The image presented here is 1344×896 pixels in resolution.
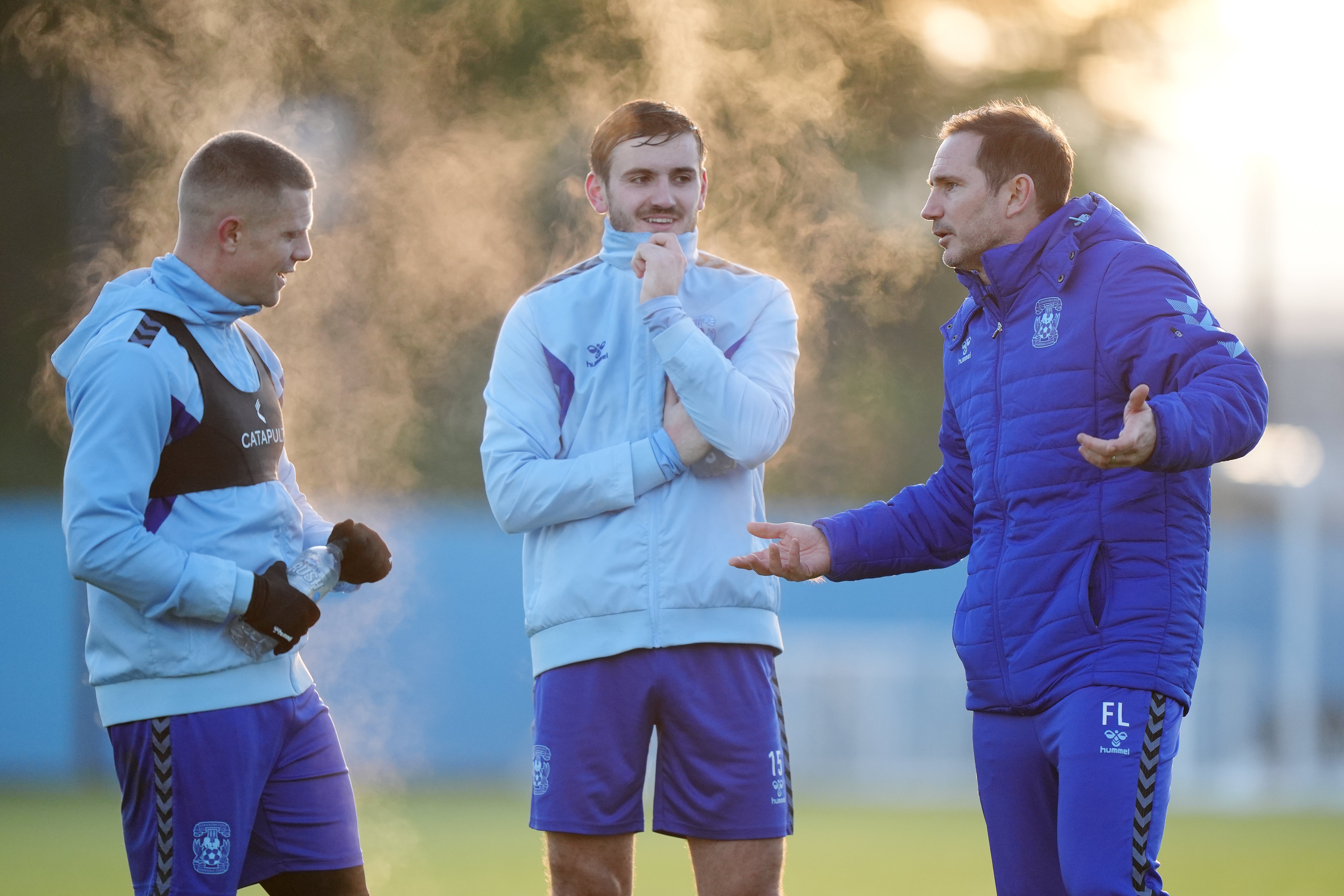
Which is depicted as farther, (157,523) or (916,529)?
(916,529)

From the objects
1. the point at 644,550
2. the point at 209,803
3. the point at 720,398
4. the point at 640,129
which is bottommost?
the point at 209,803

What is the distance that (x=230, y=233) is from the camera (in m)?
3.68

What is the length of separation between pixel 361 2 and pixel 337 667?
22.3 ft

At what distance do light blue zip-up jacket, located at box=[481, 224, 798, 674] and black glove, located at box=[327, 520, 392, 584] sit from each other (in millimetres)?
310

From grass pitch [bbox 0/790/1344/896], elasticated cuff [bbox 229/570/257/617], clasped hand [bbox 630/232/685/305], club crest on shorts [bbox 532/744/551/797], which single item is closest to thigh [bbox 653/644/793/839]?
club crest on shorts [bbox 532/744/551/797]

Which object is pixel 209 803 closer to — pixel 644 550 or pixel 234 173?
pixel 644 550

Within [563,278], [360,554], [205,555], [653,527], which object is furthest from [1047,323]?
[205,555]

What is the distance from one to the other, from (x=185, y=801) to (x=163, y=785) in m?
0.06

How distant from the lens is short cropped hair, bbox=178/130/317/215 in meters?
3.68

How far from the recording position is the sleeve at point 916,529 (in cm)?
384

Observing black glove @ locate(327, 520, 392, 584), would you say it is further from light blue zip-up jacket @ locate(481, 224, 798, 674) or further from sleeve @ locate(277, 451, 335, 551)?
light blue zip-up jacket @ locate(481, 224, 798, 674)

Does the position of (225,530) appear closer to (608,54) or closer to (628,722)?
(628,722)

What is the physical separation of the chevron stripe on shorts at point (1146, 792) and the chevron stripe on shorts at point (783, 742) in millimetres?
902

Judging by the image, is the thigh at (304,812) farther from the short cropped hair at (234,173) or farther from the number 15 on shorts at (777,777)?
the short cropped hair at (234,173)
